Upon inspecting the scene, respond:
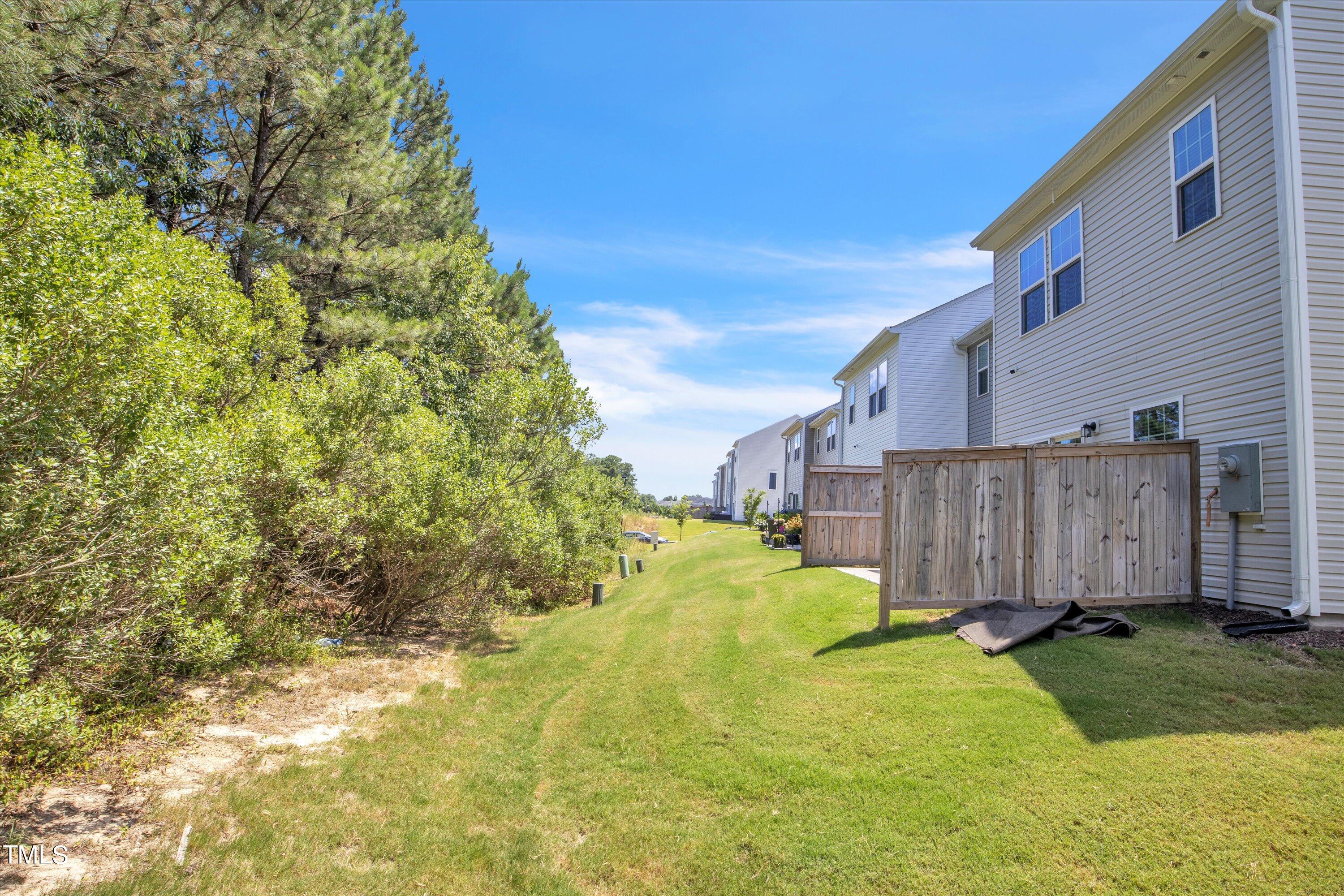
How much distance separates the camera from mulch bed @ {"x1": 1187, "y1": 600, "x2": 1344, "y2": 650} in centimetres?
523

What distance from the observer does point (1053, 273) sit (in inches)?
416

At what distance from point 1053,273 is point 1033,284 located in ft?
1.95

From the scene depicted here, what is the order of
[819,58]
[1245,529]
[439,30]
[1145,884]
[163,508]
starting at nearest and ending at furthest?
[1145,884]
[163,508]
[1245,529]
[819,58]
[439,30]

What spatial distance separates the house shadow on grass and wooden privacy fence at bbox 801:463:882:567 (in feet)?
23.7

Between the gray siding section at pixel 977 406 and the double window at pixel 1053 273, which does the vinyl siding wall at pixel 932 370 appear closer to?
the gray siding section at pixel 977 406

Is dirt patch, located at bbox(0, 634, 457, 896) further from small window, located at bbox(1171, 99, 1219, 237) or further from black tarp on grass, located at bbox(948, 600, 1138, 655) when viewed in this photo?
small window, located at bbox(1171, 99, 1219, 237)

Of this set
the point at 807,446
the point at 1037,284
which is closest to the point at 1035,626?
the point at 1037,284

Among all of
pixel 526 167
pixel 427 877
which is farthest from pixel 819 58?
pixel 427 877

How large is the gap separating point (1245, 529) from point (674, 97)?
10783mm

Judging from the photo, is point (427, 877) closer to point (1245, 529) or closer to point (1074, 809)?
point (1074, 809)

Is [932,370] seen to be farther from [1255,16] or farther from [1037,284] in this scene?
[1255,16]

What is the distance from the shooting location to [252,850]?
3719 millimetres

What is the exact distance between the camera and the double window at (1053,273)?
992 centimetres

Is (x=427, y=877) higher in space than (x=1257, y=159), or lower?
lower
